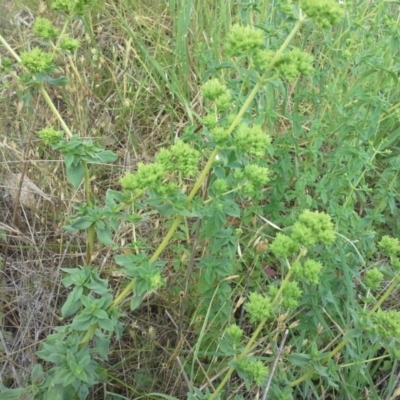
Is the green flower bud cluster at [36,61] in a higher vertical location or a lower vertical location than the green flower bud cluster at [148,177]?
higher

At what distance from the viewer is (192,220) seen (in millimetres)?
2422

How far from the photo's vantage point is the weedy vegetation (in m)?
1.55

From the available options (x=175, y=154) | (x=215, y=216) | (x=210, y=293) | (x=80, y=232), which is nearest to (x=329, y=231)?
(x=215, y=216)

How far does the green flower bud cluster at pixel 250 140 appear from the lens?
1464 millimetres

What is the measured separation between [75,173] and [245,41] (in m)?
0.60

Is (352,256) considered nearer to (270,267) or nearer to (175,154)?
(270,267)

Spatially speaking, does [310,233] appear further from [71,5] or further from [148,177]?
[71,5]

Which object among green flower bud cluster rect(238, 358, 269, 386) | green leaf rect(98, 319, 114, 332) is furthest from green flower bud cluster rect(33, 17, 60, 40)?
green flower bud cluster rect(238, 358, 269, 386)

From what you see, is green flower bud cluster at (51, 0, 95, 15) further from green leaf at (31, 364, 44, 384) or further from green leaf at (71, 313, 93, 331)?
green leaf at (31, 364, 44, 384)

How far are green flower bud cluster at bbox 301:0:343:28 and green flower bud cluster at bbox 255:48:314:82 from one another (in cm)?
10

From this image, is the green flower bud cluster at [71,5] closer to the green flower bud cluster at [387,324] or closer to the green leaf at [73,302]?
the green leaf at [73,302]

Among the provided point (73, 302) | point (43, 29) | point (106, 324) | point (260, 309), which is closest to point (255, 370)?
point (260, 309)

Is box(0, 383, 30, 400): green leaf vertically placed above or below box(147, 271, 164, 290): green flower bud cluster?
below

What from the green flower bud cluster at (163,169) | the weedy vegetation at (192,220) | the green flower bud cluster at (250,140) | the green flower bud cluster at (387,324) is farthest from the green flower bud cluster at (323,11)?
the green flower bud cluster at (387,324)
